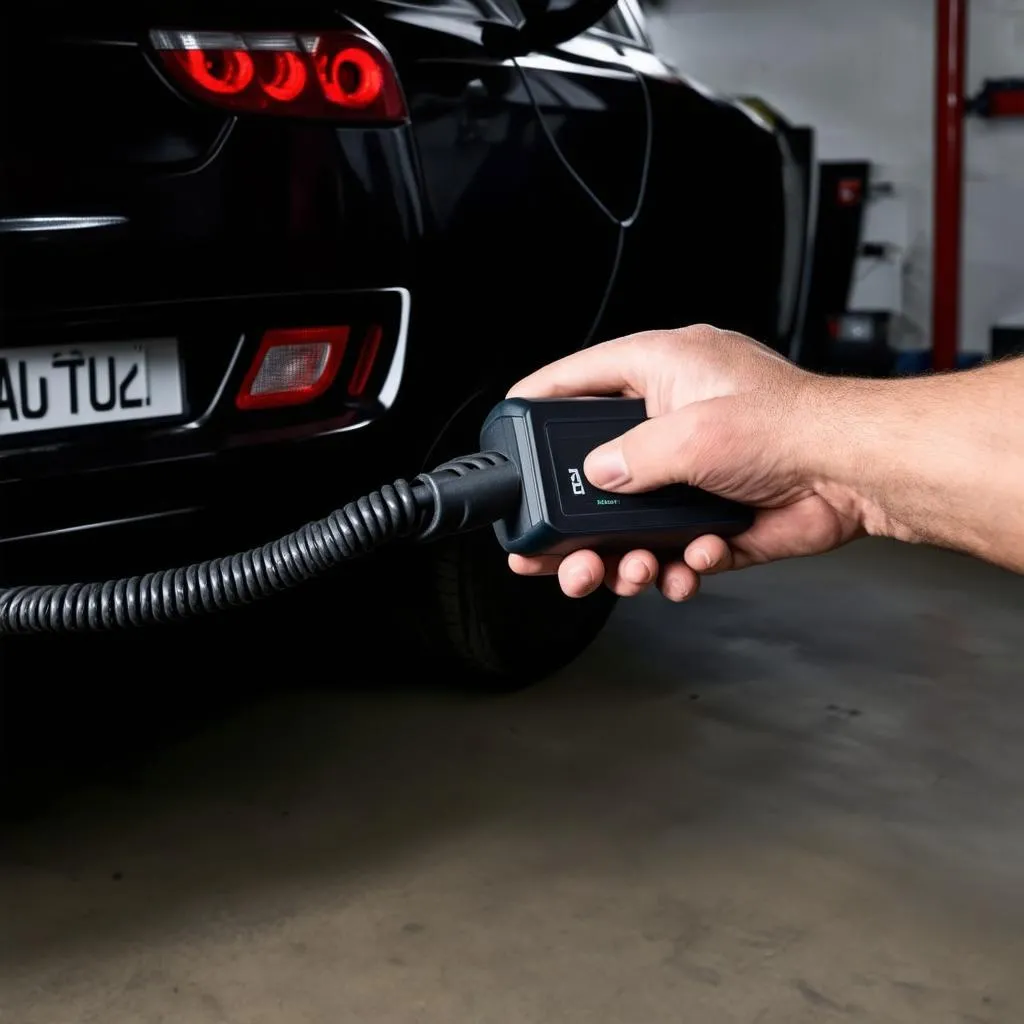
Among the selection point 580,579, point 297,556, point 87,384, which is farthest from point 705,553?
point 87,384

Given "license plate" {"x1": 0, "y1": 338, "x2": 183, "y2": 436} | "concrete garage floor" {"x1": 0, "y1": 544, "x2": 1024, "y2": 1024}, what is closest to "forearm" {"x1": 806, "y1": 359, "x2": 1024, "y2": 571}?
"concrete garage floor" {"x1": 0, "y1": 544, "x2": 1024, "y2": 1024}

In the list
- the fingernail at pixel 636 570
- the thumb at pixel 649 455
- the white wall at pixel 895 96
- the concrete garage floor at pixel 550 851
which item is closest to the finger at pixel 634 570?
the fingernail at pixel 636 570

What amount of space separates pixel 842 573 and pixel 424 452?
1.63 metres

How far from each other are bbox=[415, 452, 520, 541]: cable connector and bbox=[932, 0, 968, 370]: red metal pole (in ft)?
17.6

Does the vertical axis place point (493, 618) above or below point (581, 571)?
below

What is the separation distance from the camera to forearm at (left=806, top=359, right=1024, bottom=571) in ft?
3.17

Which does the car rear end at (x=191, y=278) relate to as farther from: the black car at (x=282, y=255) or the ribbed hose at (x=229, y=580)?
the ribbed hose at (x=229, y=580)

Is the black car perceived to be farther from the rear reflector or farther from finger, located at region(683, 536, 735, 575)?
finger, located at region(683, 536, 735, 575)

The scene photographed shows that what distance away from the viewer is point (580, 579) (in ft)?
3.62

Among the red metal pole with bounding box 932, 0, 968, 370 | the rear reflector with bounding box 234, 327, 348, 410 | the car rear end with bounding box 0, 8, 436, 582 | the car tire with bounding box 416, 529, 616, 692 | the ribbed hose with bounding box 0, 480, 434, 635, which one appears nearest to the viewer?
the ribbed hose with bounding box 0, 480, 434, 635

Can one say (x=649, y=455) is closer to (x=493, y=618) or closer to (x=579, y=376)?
(x=579, y=376)

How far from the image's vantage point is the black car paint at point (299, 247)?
4.19ft

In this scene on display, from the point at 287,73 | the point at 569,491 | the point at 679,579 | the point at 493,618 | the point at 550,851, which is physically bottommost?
the point at 550,851

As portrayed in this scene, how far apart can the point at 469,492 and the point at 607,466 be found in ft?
0.42
